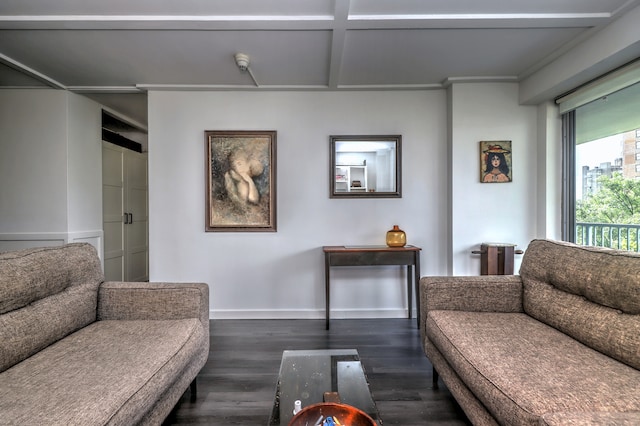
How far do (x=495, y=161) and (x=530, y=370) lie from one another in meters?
2.28

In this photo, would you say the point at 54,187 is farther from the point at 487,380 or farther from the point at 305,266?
the point at 487,380

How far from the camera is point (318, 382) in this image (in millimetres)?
1205

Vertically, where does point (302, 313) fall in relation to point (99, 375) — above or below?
below

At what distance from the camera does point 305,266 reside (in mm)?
3002

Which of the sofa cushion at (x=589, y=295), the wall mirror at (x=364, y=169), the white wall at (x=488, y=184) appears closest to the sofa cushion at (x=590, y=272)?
the sofa cushion at (x=589, y=295)

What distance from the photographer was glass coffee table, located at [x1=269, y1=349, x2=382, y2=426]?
3.42 feet

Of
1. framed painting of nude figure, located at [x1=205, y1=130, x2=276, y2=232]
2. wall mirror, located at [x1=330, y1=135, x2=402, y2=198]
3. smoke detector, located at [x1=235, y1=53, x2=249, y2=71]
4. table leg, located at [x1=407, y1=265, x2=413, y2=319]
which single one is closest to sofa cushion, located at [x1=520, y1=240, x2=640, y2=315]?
table leg, located at [x1=407, y1=265, x2=413, y2=319]

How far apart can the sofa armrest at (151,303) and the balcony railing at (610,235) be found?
10.4 feet

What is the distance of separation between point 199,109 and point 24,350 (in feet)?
7.98

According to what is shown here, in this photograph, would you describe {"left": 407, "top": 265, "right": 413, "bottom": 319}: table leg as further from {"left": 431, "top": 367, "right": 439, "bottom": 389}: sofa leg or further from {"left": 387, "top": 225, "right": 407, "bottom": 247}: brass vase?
{"left": 431, "top": 367, "right": 439, "bottom": 389}: sofa leg

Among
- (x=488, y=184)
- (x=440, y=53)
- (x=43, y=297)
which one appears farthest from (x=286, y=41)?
(x=488, y=184)

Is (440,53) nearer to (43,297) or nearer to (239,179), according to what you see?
(239,179)

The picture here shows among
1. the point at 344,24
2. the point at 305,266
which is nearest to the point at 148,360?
the point at 305,266

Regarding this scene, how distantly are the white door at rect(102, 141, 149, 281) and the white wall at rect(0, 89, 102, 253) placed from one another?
1.84 ft
